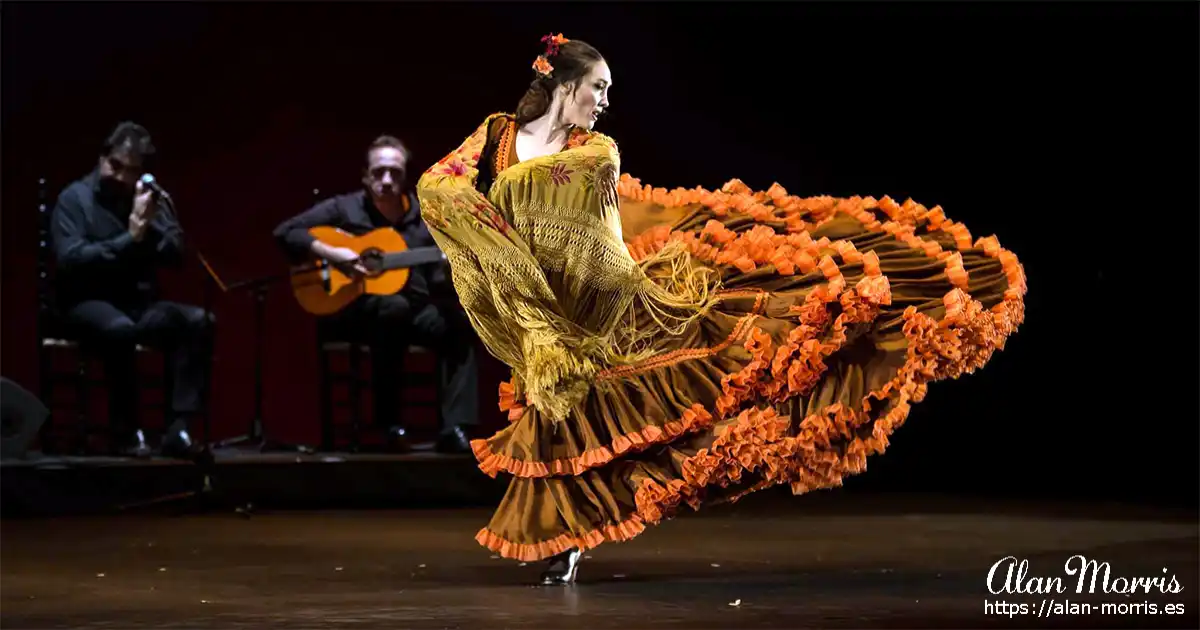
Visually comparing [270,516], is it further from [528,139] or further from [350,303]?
[528,139]

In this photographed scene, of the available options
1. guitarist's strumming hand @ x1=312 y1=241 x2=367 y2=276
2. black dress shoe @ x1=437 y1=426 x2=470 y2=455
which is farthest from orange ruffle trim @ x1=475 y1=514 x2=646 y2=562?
guitarist's strumming hand @ x1=312 y1=241 x2=367 y2=276

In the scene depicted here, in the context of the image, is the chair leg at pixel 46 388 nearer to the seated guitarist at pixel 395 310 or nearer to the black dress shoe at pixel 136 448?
the black dress shoe at pixel 136 448

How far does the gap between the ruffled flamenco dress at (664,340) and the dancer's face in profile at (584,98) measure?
5cm

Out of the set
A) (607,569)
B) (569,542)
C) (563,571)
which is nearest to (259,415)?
(607,569)

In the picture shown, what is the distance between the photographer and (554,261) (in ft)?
12.2

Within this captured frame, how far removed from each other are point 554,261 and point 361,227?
2.78 meters

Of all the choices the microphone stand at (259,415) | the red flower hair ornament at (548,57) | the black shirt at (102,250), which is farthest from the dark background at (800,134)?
the red flower hair ornament at (548,57)

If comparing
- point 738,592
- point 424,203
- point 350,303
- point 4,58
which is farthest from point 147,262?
point 738,592

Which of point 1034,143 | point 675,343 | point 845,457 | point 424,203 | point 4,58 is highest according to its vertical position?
point 4,58

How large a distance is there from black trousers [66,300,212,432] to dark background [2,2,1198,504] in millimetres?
1104

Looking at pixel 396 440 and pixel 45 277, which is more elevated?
pixel 45 277

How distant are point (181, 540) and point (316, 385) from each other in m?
2.44

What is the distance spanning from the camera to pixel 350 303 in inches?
248

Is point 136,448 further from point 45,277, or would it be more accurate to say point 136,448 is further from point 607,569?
point 607,569
